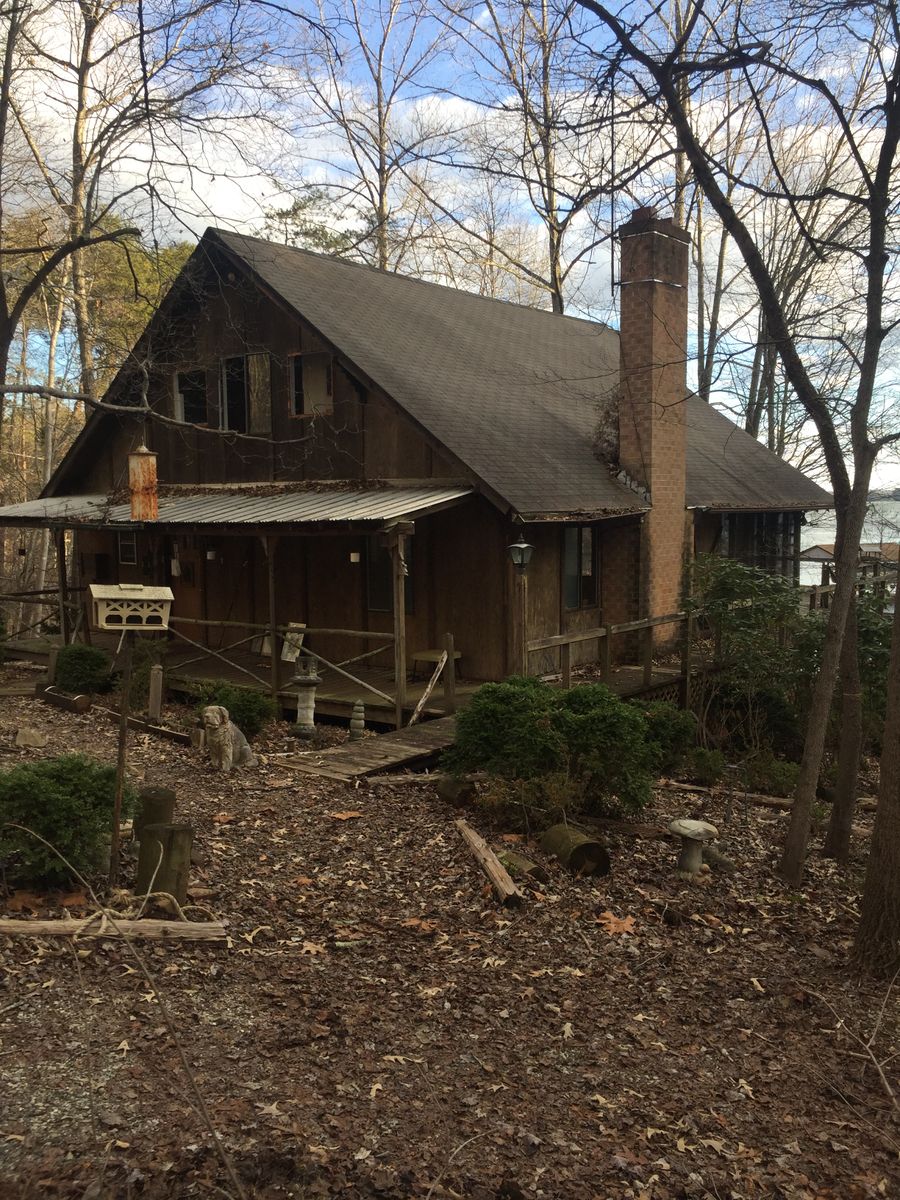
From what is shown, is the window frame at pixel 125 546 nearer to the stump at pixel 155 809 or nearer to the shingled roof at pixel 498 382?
the shingled roof at pixel 498 382

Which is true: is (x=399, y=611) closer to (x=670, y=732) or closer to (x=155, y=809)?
(x=670, y=732)

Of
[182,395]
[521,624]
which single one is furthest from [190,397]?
[521,624]

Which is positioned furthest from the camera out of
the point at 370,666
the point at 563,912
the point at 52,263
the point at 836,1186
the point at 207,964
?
the point at 370,666

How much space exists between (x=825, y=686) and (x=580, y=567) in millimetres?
7041

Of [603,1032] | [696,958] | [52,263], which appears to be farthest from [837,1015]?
[52,263]

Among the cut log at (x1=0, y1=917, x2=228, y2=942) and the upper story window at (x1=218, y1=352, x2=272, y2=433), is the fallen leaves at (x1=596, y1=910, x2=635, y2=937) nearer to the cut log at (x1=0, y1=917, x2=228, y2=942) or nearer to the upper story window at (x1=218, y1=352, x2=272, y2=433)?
the cut log at (x1=0, y1=917, x2=228, y2=942)

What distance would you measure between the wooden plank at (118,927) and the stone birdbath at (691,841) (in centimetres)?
398

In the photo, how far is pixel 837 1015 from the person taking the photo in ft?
18.4

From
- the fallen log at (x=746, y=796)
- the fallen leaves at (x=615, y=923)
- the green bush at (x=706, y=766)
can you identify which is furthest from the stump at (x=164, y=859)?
the green bush at (x=706, y=766)

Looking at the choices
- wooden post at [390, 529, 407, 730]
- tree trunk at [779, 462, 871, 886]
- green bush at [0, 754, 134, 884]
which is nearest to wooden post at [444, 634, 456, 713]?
wooden post at [390, 529, 407, 730]

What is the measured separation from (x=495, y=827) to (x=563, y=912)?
165cm

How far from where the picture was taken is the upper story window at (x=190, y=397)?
1677cm

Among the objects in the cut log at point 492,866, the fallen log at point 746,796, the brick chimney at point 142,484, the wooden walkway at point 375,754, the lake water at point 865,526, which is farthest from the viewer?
the lake water at point 865,526

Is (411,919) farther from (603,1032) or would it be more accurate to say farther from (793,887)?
(793,887)
